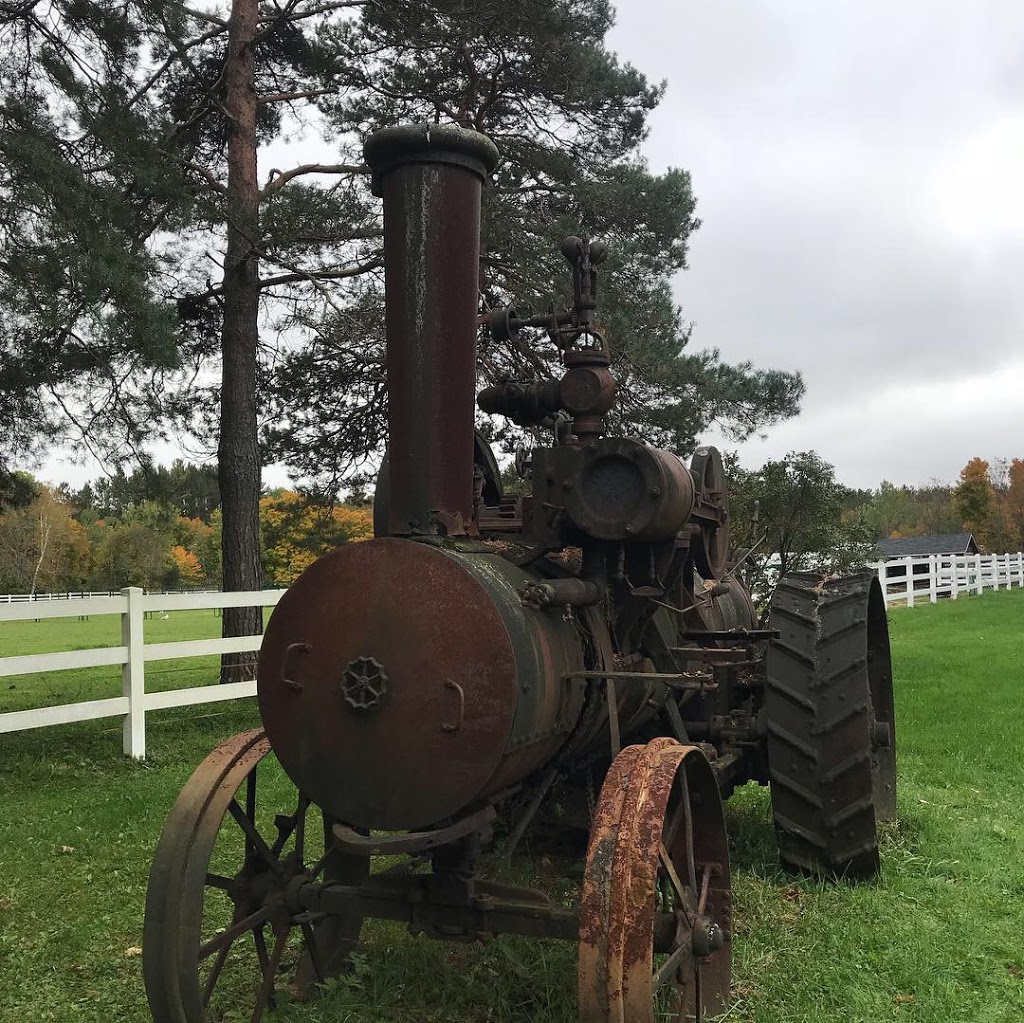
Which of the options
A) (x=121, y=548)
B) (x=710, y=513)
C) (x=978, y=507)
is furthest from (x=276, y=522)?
(x=978, y=507)

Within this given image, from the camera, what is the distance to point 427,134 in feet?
9.75

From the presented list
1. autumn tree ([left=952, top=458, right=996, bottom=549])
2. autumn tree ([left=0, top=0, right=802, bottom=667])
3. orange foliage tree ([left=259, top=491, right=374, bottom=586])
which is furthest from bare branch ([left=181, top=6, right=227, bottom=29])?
autumn tree ([left=952, top=458, right=996, bottom=549])

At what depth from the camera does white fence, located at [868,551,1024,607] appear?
2194cm

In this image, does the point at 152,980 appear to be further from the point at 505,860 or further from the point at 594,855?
the point at 594,855

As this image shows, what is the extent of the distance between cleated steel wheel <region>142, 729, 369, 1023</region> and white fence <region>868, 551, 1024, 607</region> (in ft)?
57.9

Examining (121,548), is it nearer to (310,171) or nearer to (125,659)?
(310,171)

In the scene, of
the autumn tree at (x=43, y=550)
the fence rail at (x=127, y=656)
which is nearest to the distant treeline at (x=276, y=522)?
the autumn tree at (x=43, y=550)

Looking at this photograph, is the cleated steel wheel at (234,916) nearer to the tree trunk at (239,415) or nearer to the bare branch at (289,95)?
the tree trunk at (239,415)

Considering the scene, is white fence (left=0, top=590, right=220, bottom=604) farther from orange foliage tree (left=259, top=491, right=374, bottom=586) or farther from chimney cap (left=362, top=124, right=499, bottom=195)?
chimney cap (left=362, top=124, right=499, bottom=195)

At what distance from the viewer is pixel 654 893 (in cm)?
252

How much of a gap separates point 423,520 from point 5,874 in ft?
11.2

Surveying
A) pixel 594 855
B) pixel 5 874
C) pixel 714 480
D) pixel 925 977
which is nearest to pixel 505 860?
pixel 594 855

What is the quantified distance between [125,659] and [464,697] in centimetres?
536

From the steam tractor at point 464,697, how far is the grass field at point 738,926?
0.31 metres
